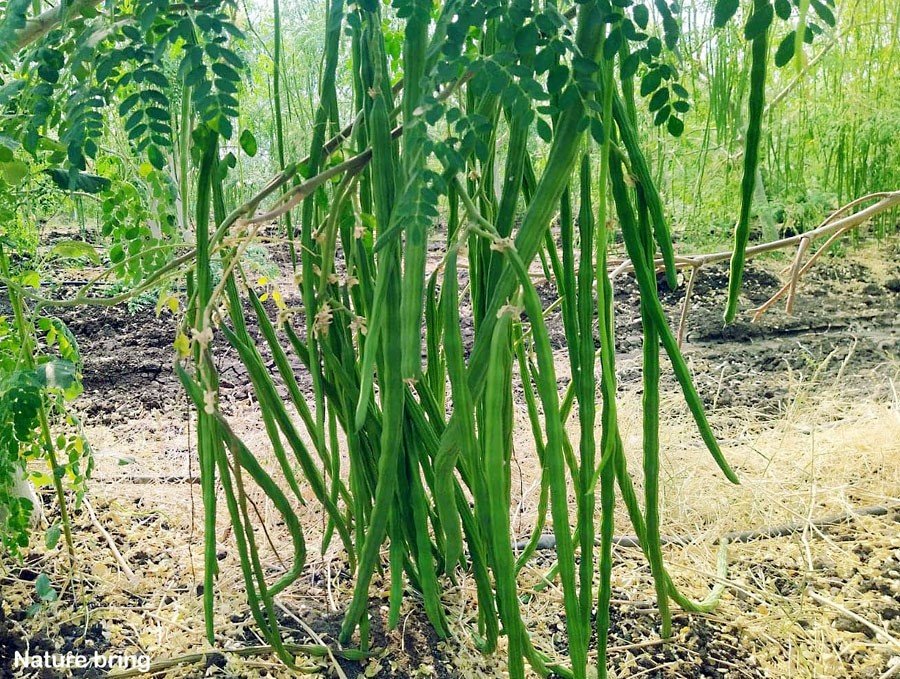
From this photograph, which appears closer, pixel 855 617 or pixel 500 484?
pixel 500 484

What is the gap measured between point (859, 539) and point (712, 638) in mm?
413

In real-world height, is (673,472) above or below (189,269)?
below

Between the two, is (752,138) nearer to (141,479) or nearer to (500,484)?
(500,484)

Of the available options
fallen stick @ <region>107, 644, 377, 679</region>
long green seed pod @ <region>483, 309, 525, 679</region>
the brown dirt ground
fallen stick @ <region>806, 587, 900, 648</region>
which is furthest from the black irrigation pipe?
long green seed pod @ <region>483, 309, 525, 679</region>

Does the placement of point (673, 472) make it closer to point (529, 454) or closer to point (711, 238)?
point (529, 454)

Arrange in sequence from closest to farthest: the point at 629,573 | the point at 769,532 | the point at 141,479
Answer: the point at 629,573, the point at 769,532, the point at 141,479

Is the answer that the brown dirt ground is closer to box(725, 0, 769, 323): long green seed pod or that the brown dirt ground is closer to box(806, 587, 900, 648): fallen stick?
box(806, 587, 900, 648): fallen stick

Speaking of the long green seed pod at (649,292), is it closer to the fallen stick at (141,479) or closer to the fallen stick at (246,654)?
the fallen stick at (246,654)

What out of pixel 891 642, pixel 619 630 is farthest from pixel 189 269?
pixel 891 642

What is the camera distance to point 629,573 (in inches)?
44.5

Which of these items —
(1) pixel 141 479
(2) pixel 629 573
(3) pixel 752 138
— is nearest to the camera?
(3) pixel 752 138

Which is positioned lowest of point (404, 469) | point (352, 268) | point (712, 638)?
point (712, 638)

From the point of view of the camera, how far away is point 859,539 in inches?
49.0

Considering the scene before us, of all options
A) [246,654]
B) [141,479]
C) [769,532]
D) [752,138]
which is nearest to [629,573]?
[769,532]
